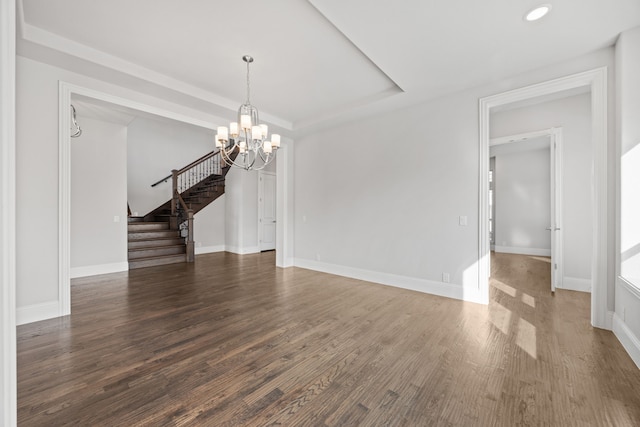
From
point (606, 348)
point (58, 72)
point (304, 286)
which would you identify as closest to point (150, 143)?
point (58, 72)

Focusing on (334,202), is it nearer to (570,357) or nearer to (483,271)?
(483,271)

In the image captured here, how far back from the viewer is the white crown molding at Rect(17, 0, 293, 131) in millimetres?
2686

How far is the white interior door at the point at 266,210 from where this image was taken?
849 cm

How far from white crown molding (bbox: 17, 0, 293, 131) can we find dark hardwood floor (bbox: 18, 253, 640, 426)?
3.02m

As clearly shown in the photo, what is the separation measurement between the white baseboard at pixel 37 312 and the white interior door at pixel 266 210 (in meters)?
5.46

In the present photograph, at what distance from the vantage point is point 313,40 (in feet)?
9.39

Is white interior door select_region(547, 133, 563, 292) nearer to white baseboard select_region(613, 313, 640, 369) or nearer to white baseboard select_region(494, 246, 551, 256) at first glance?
white baseboard select_region(613, 313, 640, 369)

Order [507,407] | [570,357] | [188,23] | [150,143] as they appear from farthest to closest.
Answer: [150,143] < [188,23] < [570,357] < [507,407]

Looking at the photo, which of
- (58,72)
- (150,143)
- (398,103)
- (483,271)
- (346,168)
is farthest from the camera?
(150,143)

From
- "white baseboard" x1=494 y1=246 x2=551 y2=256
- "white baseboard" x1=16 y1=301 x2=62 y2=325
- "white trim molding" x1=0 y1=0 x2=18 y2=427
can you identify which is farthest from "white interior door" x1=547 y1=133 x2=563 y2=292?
"white baseboard" x1=16 y1=301 x2=62 y2=325

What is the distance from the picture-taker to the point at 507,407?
5.62 feet

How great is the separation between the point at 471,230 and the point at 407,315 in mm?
1558

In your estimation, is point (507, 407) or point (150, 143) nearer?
point (507, 407)

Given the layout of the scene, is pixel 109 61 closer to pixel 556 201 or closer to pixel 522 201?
pixel 556 201
